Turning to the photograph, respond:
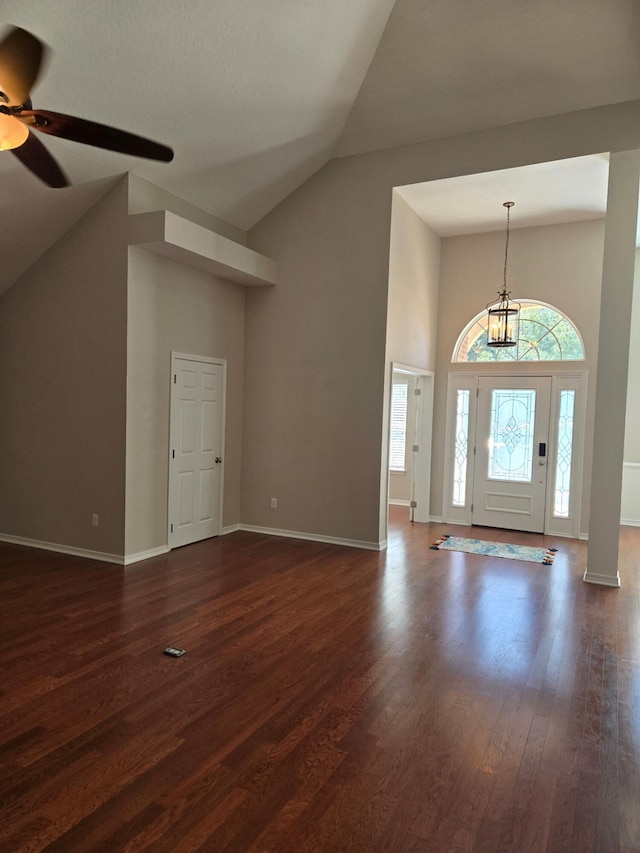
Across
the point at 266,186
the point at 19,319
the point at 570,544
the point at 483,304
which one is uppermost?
the point at 266,186

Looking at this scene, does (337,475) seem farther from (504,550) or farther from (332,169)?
(332,169)

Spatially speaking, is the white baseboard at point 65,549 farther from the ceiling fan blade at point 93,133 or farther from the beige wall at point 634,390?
the beige wall at point 634,390

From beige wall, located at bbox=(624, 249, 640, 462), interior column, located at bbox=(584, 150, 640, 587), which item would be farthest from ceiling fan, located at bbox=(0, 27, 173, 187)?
beige wall, located at bbox=(624, 249, 640, 462)

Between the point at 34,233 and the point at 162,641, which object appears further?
the point at 34,233

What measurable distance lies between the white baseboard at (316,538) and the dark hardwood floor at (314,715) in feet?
3.96

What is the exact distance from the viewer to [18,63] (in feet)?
8.45

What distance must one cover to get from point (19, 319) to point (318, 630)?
177 inches

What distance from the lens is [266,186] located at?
20.3 ft

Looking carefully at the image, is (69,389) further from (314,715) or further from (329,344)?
(314,715)

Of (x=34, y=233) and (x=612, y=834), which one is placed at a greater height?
(x=34, y=233)

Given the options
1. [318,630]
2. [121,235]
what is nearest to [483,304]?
[121,235]

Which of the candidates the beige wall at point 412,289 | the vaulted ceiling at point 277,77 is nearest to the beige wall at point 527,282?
the beige wall at point 412,289

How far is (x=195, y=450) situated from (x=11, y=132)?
373 centimetres

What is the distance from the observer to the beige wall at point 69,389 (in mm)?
5238
